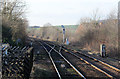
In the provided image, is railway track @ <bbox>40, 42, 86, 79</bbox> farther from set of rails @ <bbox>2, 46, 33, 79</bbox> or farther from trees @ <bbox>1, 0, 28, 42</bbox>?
trees @ <bbox>1, 0, 28, 42</bbox>

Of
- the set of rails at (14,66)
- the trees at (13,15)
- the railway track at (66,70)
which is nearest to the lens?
the railway track at (66,70)

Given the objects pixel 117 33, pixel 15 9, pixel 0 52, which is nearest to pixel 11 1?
pixel 15 9

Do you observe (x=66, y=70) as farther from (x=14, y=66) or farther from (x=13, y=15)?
(x=13, y=15)

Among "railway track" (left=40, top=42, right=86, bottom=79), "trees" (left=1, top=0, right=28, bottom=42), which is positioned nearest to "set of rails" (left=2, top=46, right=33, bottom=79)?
"railway track" (left=40, top=42, right=86, bottom=79)

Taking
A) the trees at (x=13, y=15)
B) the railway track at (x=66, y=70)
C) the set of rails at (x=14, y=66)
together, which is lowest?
the railway track at (x=66, y=70)

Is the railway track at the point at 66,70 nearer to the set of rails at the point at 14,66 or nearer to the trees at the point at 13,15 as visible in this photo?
the set of rails at the point at 14,66

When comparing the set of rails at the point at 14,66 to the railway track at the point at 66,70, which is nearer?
the railway track at the point at 66,70

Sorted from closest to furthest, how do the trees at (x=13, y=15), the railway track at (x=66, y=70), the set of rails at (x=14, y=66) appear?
the railway track at (x=66, y=70) < the set of rails at (x=14, y=66) < the trees at (x=13, y=15)

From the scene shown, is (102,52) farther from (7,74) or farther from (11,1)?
(11,1)

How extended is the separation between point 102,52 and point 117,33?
301 cm

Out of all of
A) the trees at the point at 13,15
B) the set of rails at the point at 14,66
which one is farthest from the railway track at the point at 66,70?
the trees at the point at 13,15

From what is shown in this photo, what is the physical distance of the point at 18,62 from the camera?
10180 millimetres

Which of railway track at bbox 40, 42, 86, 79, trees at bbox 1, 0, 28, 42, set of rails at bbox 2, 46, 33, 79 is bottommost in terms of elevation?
railway track at bbox 40, 42, 86, 79

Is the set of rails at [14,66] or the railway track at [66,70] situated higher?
the set of rails at [14,66]
